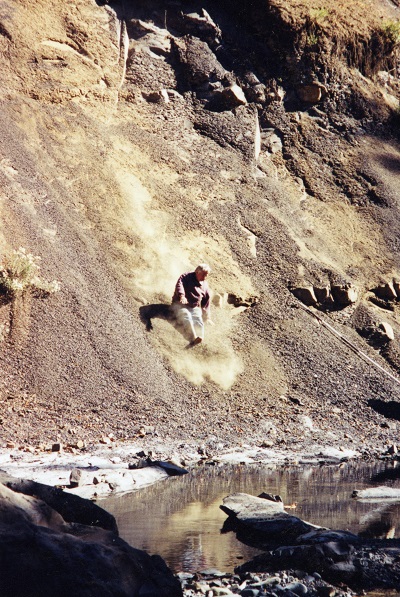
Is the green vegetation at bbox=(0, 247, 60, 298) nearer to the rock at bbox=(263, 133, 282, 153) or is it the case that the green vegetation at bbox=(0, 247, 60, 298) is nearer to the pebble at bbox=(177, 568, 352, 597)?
the pebble at bbox=(177, 568, 352, 597)

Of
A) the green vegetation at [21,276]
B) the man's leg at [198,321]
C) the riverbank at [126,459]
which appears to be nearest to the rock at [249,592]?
the riverbank at [126,459]

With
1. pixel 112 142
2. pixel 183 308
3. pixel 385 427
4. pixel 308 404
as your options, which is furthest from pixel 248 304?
pixel 112 142

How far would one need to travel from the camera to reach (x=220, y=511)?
7906 mm

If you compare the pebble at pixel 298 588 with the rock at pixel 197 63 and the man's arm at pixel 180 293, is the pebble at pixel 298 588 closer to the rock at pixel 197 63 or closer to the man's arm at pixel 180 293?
the man's arm at pixel 180 293

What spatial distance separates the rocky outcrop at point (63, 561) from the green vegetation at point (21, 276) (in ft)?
24.8

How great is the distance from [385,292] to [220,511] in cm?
1044

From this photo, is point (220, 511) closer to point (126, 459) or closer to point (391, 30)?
point (126, 459)

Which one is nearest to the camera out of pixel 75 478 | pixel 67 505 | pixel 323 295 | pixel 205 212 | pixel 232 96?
pixel 67 505

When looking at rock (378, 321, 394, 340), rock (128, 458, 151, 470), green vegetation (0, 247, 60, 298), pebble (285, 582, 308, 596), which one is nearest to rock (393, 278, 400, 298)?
rock (378, 321, 394, 340)

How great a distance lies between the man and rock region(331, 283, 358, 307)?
3.54m

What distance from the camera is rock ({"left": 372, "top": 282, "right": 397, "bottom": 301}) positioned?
56.3 feet

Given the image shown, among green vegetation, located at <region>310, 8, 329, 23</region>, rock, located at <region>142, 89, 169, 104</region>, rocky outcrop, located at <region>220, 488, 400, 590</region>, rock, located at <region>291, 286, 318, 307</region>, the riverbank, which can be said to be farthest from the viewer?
green vegetation, located at <region>310, 8, 329, 23</region>

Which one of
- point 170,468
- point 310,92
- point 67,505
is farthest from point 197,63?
point 67,505

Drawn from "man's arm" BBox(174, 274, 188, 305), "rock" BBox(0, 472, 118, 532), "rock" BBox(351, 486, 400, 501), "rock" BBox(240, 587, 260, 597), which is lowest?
"man's arm" BBox(174, 274, 188, 305)
